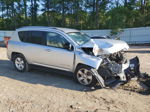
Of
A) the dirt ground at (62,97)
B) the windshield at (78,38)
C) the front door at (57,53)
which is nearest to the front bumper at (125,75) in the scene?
the dirt ground at (62,97)

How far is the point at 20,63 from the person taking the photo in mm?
7719

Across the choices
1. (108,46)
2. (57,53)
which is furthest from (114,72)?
(57,53)

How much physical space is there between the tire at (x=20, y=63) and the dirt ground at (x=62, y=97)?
0.84m

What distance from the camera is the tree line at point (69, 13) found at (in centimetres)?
2845

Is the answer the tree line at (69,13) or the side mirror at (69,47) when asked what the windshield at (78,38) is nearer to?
the side mirror at (69,47)

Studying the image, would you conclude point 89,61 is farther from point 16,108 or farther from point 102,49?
point 16,108

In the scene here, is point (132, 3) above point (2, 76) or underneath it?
above

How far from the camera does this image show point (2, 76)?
713 cm

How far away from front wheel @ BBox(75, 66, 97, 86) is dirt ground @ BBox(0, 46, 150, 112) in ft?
0.68

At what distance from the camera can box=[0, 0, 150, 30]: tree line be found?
1120 inches

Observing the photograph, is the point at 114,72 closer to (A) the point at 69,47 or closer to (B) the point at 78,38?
(A) the point at 69,47

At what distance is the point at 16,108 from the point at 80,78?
2332 mm

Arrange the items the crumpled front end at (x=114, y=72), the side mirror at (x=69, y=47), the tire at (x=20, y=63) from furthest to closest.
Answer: the tire at (x=20, y=63)
the side mirror at (x=69, y=47)
the crumpled front end at (x=114, y=72)

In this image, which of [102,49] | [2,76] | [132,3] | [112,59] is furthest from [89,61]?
[132,3]
